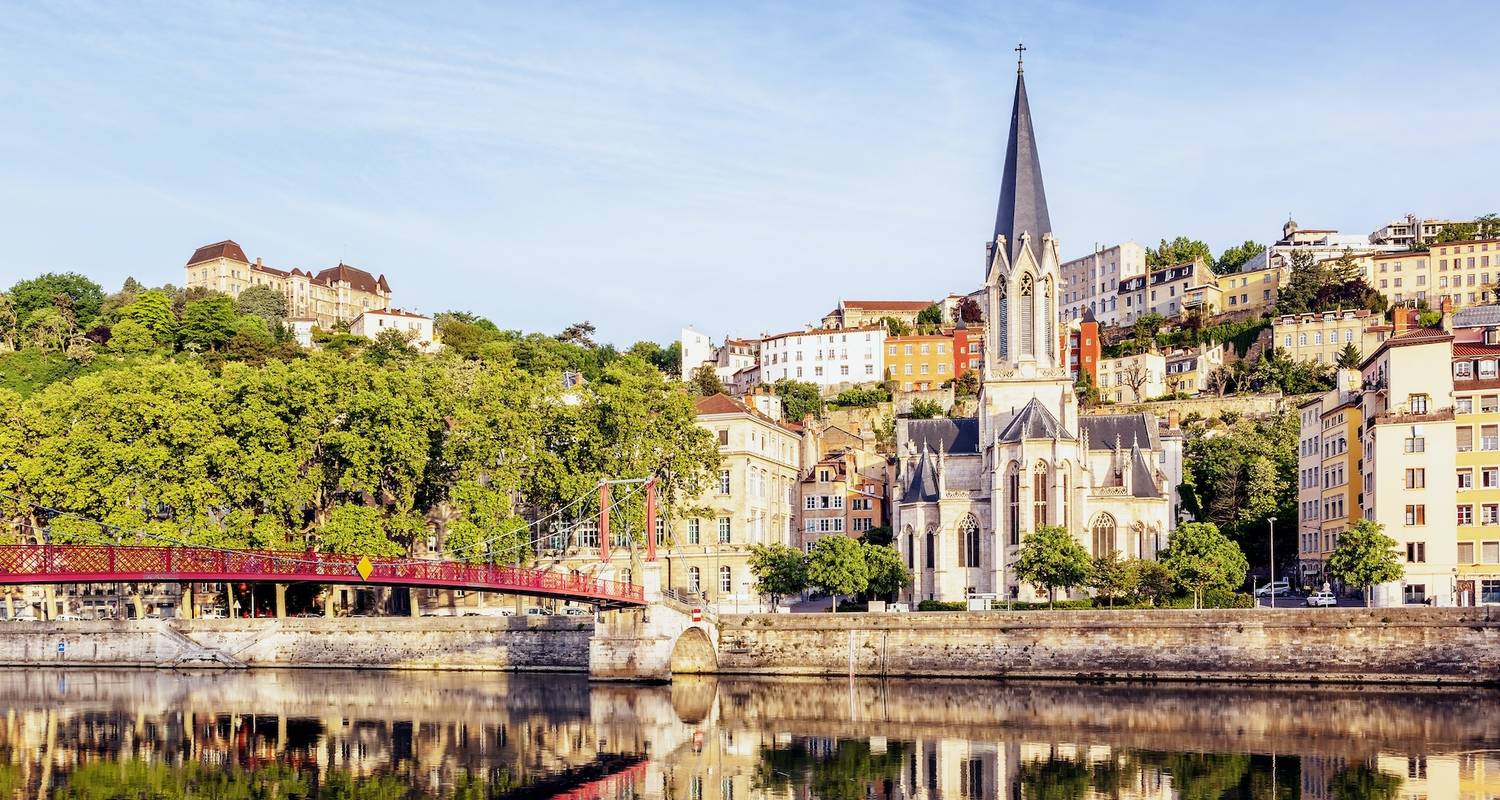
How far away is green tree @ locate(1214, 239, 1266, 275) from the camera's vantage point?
150625mm

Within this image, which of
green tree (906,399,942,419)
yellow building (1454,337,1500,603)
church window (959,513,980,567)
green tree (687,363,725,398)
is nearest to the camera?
yellow building (1454,337,1500,603)

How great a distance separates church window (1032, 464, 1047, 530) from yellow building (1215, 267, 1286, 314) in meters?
65.1

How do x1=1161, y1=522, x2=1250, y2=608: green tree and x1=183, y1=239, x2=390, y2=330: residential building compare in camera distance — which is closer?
x1=1161, y1=522, x2=1250, y2=608: green tree

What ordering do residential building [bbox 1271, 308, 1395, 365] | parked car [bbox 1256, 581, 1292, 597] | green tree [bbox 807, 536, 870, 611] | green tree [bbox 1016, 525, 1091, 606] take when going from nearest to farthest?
green tree [bbox 1016, 525, 1091, 606], green tree [bbox 807, 536, 870, 611], parked car [bbox 1256, 581, 1292, 597], residential building [bbox 1271, 308, 1395, 365]

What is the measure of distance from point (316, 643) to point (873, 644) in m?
22.6

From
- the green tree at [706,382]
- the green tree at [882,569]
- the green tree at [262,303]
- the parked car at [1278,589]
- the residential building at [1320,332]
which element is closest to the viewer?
the green tree at [882,569]

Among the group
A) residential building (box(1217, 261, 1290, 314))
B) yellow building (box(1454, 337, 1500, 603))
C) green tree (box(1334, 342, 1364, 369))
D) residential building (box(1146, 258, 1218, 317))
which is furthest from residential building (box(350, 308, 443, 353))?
yellow building (box(1454, 337, 1500, 603))

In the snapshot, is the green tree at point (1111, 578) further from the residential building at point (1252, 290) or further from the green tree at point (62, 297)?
the green tree at point (62, 297)

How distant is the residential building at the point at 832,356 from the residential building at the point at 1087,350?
15033 millimetres

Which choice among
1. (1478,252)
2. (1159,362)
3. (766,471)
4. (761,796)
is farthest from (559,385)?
(1478,252)

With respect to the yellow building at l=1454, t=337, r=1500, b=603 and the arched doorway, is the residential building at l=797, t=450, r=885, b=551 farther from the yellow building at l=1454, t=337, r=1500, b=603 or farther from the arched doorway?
the yellow building at l=1454, t=337, r=1500, b=603

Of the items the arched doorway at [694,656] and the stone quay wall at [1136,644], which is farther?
the arched doorway at [694,656]

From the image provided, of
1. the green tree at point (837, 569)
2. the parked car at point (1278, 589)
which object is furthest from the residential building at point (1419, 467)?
the green tree at point (837, 569)

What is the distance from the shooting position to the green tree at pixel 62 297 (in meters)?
137
